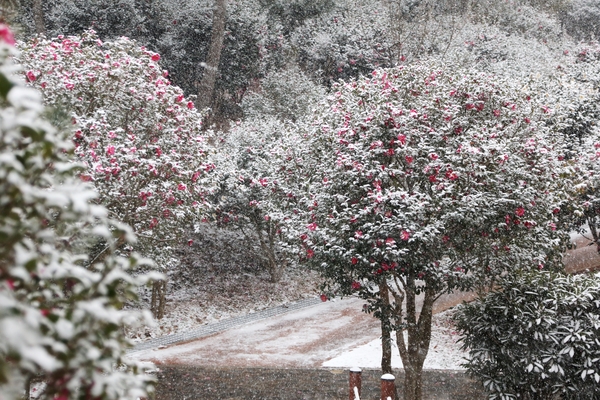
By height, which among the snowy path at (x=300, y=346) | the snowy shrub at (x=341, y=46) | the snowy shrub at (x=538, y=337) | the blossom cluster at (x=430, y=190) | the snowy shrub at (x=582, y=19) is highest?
the snowy shrub at (x=582, y=19)

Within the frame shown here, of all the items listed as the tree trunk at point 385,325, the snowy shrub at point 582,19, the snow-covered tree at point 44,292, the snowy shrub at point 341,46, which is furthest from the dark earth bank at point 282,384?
the snowy shrub at point 582,19

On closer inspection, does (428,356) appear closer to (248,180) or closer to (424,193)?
(424,193)

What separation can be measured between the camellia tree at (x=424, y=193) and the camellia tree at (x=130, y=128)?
1.89 m

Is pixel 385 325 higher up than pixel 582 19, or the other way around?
pixel 582 19

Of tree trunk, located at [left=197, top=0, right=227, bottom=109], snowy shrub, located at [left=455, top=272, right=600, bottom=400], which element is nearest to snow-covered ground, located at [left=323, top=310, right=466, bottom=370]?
snowy shrub, located at [left=455, top=272, right=600, bottom=400]

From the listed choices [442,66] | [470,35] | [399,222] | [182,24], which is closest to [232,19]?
[182,24]

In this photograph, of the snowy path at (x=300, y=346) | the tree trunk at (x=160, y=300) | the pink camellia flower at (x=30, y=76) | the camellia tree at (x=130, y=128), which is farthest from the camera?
the tree trunk at (x=160, y=300)

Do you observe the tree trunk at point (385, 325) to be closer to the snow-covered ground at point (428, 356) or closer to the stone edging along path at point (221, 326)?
the snow-covered ground at point (428, 356)

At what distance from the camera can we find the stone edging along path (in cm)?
1210

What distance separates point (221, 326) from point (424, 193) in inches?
319

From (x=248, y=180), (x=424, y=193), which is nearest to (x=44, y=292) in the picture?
(x=424, y=193)

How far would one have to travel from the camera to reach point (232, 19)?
1972cm

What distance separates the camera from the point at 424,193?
704 centimetres

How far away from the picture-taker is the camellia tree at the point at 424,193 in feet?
21.7
